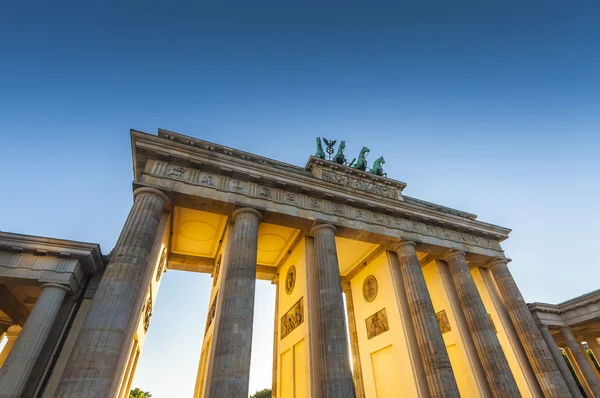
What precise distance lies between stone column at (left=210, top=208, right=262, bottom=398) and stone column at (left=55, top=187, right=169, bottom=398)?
3031 millimetres

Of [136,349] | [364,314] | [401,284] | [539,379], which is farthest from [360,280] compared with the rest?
[136,349]

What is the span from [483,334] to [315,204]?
10.9 metres

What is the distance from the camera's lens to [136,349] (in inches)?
510

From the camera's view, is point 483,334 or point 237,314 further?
point 483,334

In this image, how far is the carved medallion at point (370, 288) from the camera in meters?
17.6

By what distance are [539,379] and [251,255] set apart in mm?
16295

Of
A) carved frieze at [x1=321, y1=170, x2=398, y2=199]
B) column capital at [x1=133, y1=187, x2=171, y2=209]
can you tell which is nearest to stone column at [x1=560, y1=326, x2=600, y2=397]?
carved frieze at [x1=321, y1=170, x2=398, y2=199]

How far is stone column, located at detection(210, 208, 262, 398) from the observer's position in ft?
29.9

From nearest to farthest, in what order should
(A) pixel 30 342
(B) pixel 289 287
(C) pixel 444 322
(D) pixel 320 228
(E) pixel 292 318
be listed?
(A) pixel 30 342 < (D) pixel 320 228 < (E) pixel 292 318 < (B) pixel 289 287 < (C) pixel 444 322

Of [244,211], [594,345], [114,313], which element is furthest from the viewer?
[594,345]

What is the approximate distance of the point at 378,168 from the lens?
2045 cm

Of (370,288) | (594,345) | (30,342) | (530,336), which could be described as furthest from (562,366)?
(30,342)

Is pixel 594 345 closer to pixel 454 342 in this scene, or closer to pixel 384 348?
pixel 454 342

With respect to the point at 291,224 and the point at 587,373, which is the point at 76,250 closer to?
the point at 291,224
